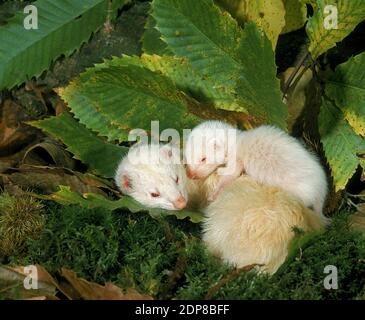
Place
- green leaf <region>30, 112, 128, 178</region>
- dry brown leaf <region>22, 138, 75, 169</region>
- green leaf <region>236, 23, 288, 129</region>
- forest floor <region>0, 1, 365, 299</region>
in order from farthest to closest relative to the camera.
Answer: dry brown leaf <region>22, 138, 75, 169</region> < green leaf <region>30, 112, 128, 178</region> < green leaf <region>236, 23, 288, 129</region> < forest floor <region>0, 1, 365, 299</region>

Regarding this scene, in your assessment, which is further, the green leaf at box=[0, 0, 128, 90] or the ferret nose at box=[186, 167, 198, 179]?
the green leaf at box=[0, 0, 128, 90]

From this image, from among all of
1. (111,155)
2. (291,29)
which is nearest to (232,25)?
(291,29)

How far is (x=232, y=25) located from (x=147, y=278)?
1.00m

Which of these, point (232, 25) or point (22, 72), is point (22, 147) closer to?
point (22, 72)

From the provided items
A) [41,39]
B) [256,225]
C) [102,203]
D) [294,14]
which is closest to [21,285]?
[102,203]

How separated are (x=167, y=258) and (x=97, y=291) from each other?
0.28 meters

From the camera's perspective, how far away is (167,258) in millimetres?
2195

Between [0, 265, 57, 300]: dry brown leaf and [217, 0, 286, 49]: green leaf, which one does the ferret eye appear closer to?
[0, 265, 57, 300]: dry brown leaf

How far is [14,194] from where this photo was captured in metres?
2.52

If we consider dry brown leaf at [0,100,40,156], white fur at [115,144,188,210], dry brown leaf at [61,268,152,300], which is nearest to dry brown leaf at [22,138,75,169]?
dry brown leaf at [0,100,40,156]

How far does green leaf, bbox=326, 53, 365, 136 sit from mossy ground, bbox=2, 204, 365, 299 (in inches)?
16.0

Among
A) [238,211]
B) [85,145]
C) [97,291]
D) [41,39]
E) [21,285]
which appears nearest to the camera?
[97,291]

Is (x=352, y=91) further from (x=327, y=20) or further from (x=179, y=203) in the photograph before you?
(x=179, y=203)

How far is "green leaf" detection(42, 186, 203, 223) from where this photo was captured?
7.62ft
